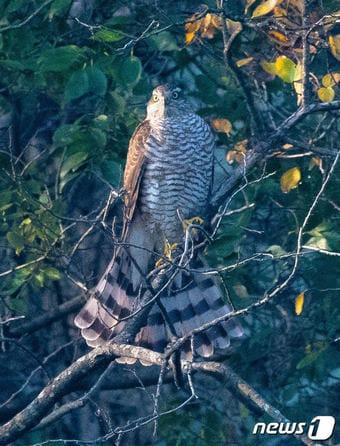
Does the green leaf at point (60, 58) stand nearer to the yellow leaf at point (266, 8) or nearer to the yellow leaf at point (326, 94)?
the yellow leaf at point (266, 8)

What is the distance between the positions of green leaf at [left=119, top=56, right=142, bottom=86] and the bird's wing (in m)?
0.48

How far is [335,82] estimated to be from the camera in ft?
14.0

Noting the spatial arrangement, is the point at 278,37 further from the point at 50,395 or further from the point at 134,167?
the point at 50,395

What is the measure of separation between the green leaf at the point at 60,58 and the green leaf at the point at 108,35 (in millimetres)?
100

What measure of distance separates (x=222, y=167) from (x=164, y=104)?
0.38m

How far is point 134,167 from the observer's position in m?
5.11

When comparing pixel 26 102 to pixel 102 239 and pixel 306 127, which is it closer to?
pixel 102 239

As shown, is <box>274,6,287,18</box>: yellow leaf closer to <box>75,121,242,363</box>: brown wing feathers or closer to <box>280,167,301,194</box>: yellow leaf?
<box>280,167,301,194</box>: yellow leaf

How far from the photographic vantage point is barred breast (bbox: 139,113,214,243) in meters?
5.20

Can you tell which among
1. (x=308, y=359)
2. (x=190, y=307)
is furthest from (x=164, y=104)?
(x=308, y=359)

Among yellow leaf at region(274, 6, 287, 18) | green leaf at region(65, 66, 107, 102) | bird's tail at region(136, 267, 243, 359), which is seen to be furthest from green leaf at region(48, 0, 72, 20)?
bird's tail at region(136, 267, 243, 359)

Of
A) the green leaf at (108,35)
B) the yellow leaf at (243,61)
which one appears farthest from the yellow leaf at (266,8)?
the green leaf at (108,35)

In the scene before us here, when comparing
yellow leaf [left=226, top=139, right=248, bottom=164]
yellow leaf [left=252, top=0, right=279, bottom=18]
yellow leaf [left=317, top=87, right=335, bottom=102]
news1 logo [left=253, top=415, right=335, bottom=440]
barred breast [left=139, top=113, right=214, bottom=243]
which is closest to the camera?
yellow leaf [left=317, top=87, right=335, bottom=102]

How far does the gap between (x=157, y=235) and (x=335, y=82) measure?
1.42 m
